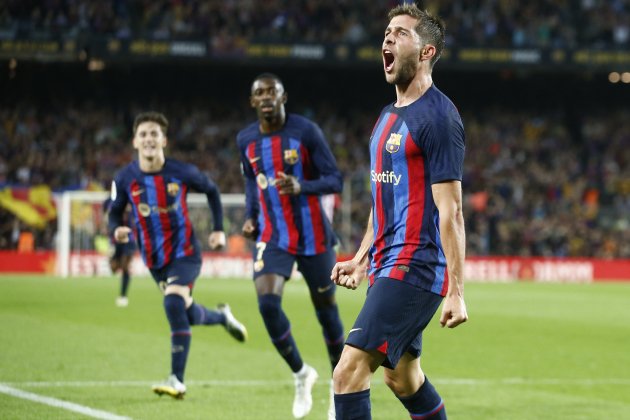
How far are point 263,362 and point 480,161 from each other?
26.7m

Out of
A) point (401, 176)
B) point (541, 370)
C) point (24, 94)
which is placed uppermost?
point (24, 94)

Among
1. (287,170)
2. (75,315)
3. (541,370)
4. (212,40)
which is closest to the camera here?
(287,170)

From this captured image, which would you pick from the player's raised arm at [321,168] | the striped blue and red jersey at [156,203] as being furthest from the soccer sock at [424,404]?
the striped blue and red jersey at [156,203]

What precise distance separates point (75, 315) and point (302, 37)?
69.5 feet

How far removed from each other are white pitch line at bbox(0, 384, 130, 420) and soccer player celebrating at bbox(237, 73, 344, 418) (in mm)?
1310

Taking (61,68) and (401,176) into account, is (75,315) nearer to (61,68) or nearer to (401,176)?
(401,176)

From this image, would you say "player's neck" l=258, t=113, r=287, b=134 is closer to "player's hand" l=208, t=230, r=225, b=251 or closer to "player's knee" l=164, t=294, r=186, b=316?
"player's hand" l=208, t=230, r=225, b=251

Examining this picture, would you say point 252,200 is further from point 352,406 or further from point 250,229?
point 352,406

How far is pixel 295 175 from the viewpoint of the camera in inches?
328

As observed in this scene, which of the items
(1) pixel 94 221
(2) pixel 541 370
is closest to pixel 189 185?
(2) pixel 541 370

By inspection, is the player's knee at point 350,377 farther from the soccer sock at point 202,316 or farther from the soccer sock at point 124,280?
the soccer sock at point 124,280

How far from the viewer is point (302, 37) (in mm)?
36219

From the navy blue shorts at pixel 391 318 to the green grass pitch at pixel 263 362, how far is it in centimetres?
290

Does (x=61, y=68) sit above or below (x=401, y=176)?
above
